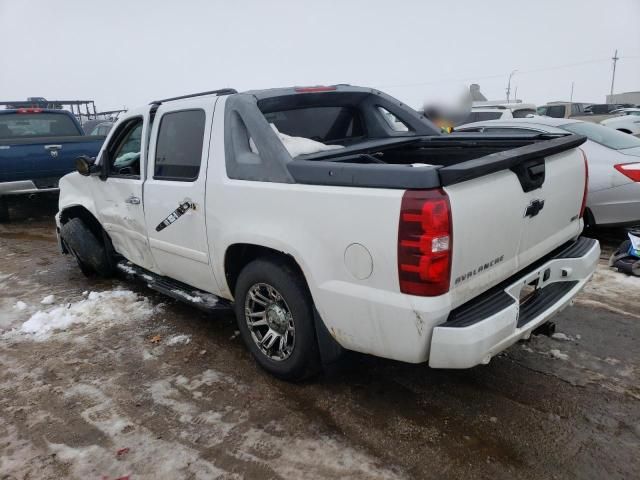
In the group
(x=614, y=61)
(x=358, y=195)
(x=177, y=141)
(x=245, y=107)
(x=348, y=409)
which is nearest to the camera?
(x=358, y=195)

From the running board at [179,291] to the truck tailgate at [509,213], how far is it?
6.19 feet

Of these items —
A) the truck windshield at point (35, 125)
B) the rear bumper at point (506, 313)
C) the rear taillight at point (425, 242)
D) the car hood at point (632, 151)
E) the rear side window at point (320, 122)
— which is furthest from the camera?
the truck windshield at point (35, 125)

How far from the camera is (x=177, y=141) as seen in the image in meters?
3.78

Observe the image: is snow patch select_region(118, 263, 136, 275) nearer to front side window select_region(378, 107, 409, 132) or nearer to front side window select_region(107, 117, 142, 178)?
front side window select_region(107, 117, 142, 178)

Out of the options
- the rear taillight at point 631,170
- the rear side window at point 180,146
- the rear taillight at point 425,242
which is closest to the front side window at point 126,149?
the rear side window at point 180,146

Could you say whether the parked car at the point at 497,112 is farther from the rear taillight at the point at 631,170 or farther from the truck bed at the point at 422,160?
the truck bed at the point at 422,160

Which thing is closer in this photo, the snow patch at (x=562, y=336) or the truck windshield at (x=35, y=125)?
the snow patch at (x=562, y=336)

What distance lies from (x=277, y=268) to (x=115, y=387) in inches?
56.9

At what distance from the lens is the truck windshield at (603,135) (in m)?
5.97

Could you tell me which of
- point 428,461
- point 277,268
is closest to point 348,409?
point 428,461

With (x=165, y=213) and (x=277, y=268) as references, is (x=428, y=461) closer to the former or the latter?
(x=277, y=268)

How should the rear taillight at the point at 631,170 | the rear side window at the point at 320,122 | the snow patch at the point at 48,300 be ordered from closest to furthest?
the rear side window at the point at 320,122 < the snow patch at the point at 48,300 < the rear taillight at the point at 631,170

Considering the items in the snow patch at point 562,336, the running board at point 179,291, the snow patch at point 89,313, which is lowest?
the snow patch at point 89,313

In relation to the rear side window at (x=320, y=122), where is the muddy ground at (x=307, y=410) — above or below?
below
